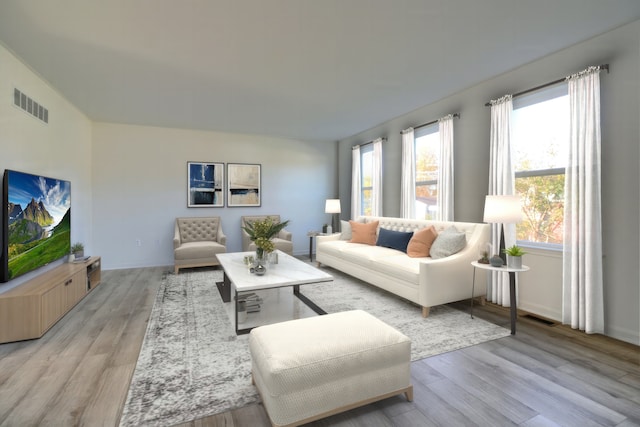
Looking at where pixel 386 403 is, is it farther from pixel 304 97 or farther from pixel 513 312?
pixel 304 97

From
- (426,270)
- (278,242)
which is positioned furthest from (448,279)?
(278,242)

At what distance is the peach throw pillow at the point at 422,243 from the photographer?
151 inches

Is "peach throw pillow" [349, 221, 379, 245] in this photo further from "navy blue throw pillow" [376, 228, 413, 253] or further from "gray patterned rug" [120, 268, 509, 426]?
"gray patterned rug" [120, 268, 509, 426]

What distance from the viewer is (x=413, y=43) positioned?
2838 millimetres

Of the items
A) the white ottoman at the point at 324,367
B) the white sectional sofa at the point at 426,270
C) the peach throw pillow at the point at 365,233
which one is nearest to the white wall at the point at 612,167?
the white sectional sofa at the point at 426,270

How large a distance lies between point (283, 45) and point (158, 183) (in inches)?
165

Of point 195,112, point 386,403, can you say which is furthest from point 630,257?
point 195,112

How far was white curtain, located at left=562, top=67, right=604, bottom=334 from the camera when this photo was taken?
2760 mm

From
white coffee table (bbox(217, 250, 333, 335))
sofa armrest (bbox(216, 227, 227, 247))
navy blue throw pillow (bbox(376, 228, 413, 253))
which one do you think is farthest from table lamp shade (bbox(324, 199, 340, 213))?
white coffee table (bbox(217, 250, 333, 335))

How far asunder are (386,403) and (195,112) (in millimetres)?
4783

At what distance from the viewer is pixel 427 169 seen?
4.91m

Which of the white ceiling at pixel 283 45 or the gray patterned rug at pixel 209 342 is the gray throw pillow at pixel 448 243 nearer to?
the gray patterned rug at pixel 209 342

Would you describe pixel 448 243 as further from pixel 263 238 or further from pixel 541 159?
pixel 263 238

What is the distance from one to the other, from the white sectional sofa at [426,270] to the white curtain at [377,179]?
146 cm
